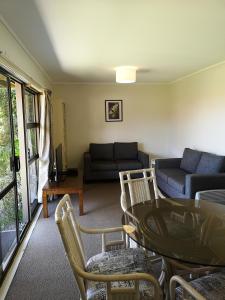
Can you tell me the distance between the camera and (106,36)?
2611 mm

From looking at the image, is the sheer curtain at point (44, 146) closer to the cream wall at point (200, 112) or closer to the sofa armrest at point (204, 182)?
the sofa armrest at point (204, 182)

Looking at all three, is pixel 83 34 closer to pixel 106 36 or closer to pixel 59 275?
pixel 106 36

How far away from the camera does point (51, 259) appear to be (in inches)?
96.1

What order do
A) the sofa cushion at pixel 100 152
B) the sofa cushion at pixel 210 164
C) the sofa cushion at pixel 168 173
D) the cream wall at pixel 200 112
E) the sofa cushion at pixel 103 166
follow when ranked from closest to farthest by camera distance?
1. the sofa cushion at pixel 210 164
2. the cream wall at pixel 200 112
3. the sofa cushion at pixel 168 173
4. the sofa cushion at pixel 103 166
5. the sofa cushion at pixel 100 152

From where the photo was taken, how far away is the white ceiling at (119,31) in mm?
1938

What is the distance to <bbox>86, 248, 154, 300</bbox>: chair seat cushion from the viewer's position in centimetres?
139

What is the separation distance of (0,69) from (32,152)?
1884 mm

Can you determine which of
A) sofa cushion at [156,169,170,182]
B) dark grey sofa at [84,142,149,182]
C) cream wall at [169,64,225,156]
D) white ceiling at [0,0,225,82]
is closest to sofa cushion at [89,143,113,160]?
dark grey sofa at [84,142,149,182]

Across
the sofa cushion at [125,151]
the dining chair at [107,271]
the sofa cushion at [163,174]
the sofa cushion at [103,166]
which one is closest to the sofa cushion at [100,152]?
the sofa cushion at [125,151]

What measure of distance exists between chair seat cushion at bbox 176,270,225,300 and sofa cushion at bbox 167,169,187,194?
2215 mm

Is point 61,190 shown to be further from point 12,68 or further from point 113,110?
point 113,110

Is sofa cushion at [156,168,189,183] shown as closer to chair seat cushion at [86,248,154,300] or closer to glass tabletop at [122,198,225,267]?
glass tabletop at [122,198,225,267]

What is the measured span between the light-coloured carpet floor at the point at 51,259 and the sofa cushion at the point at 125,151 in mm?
1899

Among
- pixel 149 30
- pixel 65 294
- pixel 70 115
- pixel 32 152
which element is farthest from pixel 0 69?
pixel 70 115
